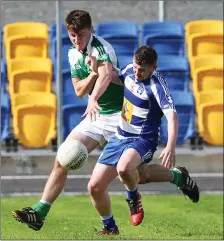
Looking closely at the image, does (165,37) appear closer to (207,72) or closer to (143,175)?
(207,72)

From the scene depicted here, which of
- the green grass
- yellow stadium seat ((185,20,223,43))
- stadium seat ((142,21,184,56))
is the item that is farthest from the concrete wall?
the green grass

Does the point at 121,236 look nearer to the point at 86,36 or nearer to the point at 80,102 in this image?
the point at 86,36

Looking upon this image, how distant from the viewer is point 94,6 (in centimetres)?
1747

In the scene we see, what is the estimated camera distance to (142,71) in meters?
9.15

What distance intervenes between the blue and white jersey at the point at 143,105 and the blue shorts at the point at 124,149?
0.05 m

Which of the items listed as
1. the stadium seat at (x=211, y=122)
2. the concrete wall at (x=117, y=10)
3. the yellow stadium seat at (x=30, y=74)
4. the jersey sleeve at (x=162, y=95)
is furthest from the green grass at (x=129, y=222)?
the concrete wall at (x=117, y=10)

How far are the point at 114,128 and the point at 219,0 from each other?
8311 mm

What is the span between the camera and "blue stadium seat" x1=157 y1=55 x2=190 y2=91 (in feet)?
51.8

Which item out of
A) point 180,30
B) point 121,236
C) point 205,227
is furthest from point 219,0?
point 121,236

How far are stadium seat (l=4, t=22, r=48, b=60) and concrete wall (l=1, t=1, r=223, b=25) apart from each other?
0.66m

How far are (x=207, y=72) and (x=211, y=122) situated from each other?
96 cm

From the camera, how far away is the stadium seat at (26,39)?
1661 centimetres

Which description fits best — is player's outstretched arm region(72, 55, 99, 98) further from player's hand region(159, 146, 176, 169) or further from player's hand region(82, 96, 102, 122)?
player's hand region(159, 146, 176, 169)

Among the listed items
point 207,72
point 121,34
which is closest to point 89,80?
point 207,72
